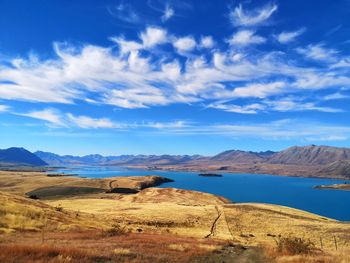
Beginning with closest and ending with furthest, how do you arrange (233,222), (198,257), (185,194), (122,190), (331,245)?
1. (198,257)
2. (331,245)
3. (233,222)
4. (185,194)
5. (122,190)

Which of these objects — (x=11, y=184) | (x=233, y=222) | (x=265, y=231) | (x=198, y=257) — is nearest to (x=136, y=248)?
(x=198, y=257)

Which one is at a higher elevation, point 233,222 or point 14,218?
point 14,218

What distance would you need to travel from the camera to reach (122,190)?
17700cm

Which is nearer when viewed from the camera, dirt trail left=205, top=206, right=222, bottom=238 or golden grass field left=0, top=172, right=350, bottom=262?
golden grass field left=0, top=172, right=350, bottom=262

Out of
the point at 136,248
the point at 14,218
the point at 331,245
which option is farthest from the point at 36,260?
the point at 331,245

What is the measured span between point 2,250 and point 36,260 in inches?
84.0

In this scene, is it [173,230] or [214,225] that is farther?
[214,225]

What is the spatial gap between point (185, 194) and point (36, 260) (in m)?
120

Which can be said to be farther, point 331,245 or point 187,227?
point 187,227

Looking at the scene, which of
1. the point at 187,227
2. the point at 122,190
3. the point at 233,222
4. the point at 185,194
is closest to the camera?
the point at 187,227

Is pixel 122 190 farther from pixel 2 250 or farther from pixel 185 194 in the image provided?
pixel 2 250

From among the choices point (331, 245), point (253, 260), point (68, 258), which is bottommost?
point (331, 245)

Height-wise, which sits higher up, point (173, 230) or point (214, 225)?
point (173, 230)

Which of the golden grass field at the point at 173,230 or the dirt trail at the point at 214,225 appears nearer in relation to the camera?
the golden grass field at the point at 173,230
